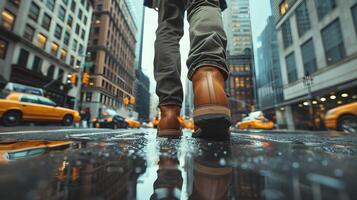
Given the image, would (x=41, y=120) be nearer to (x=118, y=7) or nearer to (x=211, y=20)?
(x=211, y=20)

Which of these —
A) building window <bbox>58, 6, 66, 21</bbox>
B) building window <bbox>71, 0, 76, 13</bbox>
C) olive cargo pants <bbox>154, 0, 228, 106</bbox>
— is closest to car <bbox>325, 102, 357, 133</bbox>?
olive cargo pants <bbox>154, 0, 228, 106</bbox>

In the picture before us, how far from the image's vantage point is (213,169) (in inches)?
11.2

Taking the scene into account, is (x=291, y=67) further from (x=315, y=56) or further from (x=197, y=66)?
(x=197, y=66)

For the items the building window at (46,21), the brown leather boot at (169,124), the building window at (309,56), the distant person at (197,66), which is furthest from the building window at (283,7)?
the building window at (46,21)

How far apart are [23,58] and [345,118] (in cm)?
1695

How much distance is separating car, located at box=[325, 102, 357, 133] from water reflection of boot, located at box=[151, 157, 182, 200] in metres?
6.44

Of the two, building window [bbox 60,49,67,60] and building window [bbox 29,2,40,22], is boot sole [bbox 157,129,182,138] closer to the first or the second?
building window [bbox 29,2,40,22]

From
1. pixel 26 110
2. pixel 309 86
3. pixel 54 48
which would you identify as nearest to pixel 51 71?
pixel 54 48

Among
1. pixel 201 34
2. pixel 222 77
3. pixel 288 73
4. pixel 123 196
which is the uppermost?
pixel 288 73

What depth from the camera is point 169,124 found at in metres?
1.05

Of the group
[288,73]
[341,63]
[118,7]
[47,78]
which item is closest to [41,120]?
[47,78]

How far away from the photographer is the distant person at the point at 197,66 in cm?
78

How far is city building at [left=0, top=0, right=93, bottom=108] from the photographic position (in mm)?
11016

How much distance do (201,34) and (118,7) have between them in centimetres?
A: 3115
